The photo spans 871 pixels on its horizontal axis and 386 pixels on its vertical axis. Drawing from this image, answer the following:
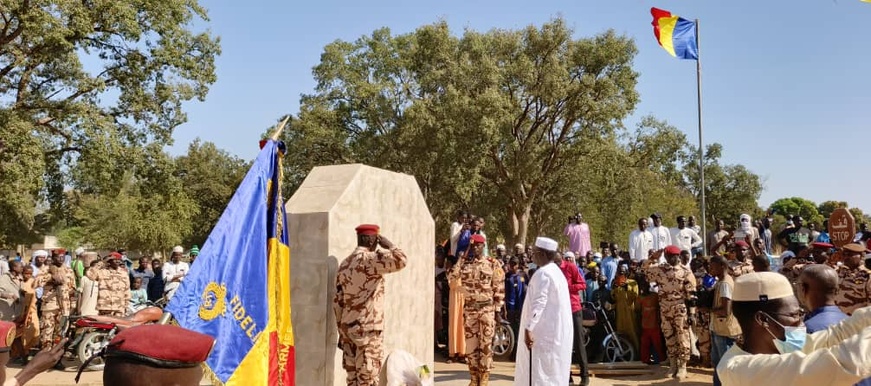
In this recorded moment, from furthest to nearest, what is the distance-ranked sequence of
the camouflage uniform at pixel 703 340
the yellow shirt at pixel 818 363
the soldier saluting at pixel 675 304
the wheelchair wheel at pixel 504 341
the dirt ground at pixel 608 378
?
1. the wheelchair wheel at pixel 504 341
2. the camouflage uniform at pixel 703 340
3. the soldier saluting at pixel 675 304
4. the dirt ground at pixel 608 378
5. the yellow shirt at pixel 818 363

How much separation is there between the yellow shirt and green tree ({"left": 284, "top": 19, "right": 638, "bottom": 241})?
22002 millimetres

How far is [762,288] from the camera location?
106 inches

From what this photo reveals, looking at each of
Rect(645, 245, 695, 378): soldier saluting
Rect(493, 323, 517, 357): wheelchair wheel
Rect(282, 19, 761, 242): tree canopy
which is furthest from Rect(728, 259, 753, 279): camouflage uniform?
Rect(282, 19, 761, 242): tree canopy

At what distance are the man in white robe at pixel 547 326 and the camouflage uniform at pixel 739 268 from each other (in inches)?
111

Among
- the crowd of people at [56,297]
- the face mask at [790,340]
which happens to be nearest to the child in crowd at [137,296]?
the crowd of people at [56,297]

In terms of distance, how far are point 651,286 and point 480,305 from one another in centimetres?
329

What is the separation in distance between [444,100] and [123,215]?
25.7 metres

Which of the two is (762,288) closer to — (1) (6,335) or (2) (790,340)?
(2) (790,340)

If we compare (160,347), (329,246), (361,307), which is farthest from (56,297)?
(160,347)

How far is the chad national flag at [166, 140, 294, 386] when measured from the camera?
4250 millimetres

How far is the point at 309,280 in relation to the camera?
6.22m

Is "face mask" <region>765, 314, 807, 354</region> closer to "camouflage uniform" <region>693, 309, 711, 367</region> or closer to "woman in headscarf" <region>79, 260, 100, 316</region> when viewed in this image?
"camouflage uniform" <region>693, 309, 711, 367</region>

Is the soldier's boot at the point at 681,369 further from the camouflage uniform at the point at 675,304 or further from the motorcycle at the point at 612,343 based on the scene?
the motorcycle at the point at 612,343

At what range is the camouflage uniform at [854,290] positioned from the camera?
691 cm
